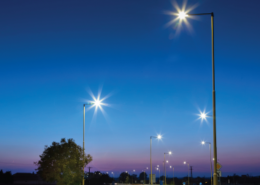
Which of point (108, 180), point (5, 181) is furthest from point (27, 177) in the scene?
point (108, 180)

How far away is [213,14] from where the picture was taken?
58.7 feet

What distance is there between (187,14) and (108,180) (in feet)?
569

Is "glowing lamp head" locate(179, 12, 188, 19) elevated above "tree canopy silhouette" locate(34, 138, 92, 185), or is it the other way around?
"glowing lamp head" locate(179, 12, 188, 19)

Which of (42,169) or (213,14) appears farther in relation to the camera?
(42,169)

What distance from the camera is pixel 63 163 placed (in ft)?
115

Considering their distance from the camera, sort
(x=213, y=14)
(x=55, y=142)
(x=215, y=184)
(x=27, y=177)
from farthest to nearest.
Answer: (x=27, y=177)
(x=55, y=142)
(x=213, y=14)
(x=215, y=184)

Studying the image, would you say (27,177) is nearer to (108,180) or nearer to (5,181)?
(5,181)

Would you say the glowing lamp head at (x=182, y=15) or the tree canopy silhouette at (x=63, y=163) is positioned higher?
the glowing lamp head at (x=182, y=15)

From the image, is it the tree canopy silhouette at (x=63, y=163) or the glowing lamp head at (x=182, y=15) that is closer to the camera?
the glowing lamp head at (x=182, y=15)

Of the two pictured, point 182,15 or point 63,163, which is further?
point 63,163

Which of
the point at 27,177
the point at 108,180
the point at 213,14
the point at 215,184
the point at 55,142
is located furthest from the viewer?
the point at 108,180

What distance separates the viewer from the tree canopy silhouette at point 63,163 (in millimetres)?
34875

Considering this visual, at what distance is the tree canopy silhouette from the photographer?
34.9 metres

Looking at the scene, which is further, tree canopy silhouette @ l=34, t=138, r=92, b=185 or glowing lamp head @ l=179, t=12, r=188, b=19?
tree canopy silhouette @ l=34, t=138, r=92, b=185
